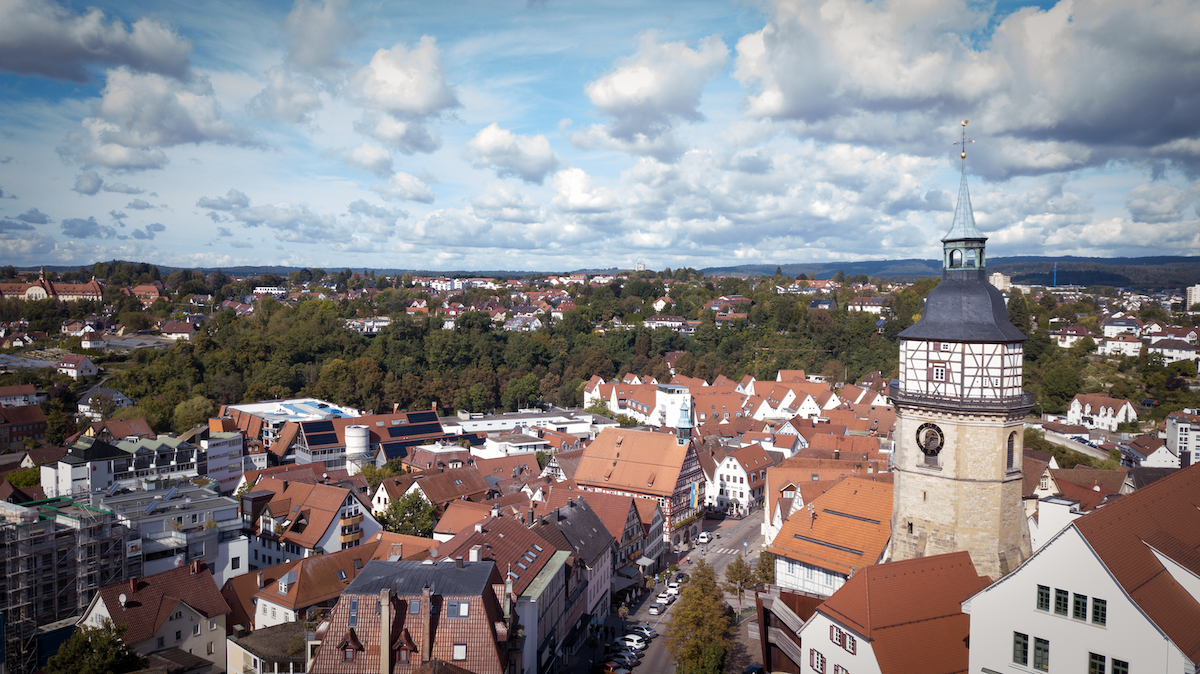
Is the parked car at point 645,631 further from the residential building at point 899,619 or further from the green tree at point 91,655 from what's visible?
the green tree at point 91,655

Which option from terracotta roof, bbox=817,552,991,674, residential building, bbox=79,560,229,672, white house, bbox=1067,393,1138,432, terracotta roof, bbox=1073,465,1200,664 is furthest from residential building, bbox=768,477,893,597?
white house, bbox=1067,393,1138,432

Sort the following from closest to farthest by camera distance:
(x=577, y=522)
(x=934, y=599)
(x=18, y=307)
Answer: (x=934, y=599) → (x=577, y=522) → (x=18, y=307)

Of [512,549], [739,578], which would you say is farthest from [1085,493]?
[512,549]

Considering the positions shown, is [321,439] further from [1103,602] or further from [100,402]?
[1103,602]

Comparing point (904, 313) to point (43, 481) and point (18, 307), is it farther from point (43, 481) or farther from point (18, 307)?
point (18, 307)

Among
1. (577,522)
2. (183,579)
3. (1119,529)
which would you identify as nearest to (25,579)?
(183,579)

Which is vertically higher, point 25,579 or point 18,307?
point 18,307
